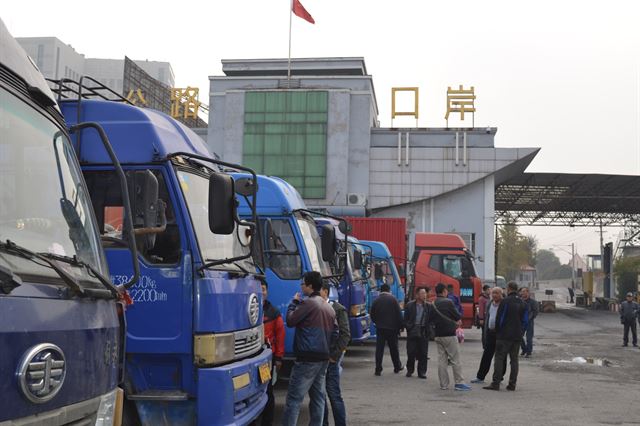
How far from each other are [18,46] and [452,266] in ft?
72.3

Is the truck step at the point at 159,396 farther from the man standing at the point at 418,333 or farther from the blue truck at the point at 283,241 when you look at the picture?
the man standing at the point at 418,333

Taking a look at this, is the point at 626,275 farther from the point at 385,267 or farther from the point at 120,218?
the point at 120,218

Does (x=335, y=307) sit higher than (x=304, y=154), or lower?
lower

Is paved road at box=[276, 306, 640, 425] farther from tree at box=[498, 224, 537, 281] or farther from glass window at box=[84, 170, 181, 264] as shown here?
tree at box=[498, 224, 537, 281]

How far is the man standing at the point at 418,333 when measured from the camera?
44.7ft

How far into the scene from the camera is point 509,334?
12.0 m

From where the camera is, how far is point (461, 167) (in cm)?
4069

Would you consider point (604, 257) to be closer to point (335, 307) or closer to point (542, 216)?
point (542, 216)

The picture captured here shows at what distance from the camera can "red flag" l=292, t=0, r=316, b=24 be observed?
Result: 125ft

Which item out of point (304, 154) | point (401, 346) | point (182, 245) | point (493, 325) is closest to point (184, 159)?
point (182, 245)

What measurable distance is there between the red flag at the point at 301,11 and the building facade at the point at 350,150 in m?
3.96

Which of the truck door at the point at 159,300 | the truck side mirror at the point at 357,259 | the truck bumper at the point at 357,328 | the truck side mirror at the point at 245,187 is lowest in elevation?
the truck bumper at the point at 357,328

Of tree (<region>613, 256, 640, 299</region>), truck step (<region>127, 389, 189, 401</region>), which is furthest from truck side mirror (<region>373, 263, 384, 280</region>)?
tree (<region>613, 256, 640, 299</region>)

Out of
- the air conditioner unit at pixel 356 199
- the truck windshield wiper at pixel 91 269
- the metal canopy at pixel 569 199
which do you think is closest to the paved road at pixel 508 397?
the truck windshield wiper at pixel 91 269
